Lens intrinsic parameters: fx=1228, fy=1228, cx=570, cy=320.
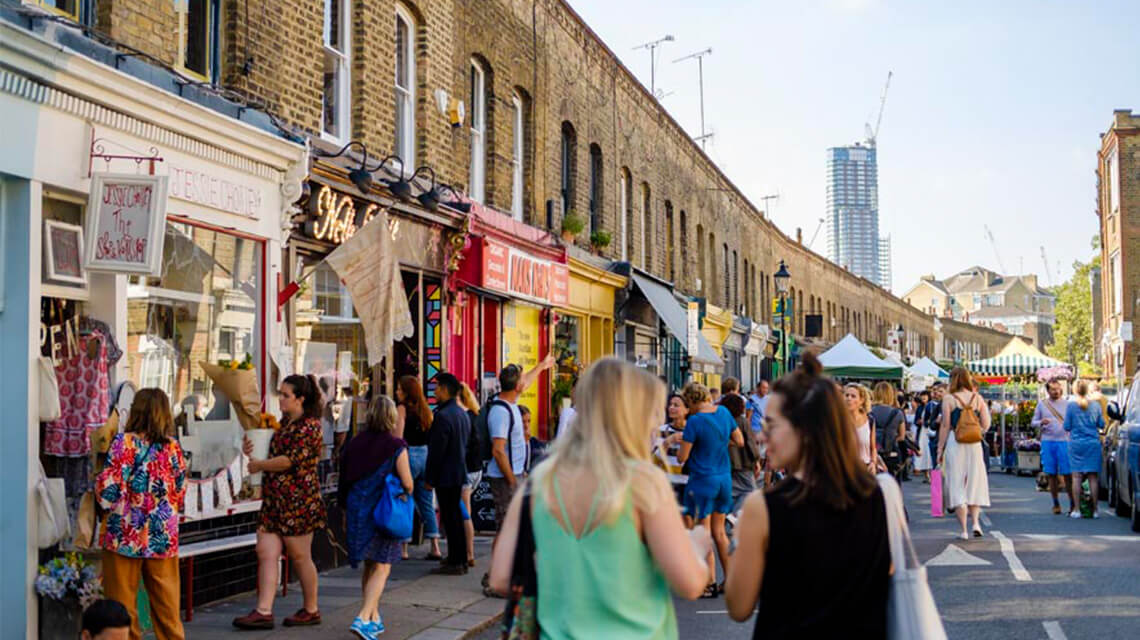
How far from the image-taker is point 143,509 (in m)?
7.15

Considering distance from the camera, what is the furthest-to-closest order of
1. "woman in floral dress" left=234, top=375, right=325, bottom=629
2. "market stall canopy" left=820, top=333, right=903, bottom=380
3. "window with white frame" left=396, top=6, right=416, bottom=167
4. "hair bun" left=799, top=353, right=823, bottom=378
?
"market stall canopy" left=820, top=333, right=903, bottom=380 < "window with white frame" left=396, top=6, right=416, bottom=167 < "woman in floral dress" left=234, top=375, right=325, bottom=629 < "hair bun" left=799, top=353, right=823, bottom=378

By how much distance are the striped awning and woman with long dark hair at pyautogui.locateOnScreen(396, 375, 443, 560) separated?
27216mm

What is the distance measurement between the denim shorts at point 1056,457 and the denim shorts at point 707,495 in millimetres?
7809

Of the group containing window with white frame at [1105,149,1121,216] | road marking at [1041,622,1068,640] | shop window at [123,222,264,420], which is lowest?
road marking at [1041,622,1068,640]

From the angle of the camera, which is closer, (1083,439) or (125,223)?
(125,223)

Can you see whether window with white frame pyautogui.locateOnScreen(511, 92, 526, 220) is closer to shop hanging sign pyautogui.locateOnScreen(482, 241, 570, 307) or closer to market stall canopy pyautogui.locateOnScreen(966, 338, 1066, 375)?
shop hanging sign pyautogui.locateOnScreen(482, 241, 570, 307)

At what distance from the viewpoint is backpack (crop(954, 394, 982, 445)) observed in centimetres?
1311

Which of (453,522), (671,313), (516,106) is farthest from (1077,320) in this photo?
(453,522)

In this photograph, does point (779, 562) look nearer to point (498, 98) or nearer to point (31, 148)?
point (31, 148)

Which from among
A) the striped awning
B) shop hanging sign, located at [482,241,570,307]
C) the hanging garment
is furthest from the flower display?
the striped awning

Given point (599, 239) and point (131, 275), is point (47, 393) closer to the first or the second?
point (131, 275)

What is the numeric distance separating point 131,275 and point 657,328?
62.3 feet

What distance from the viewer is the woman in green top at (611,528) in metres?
3.49

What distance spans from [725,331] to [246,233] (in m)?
24.4
